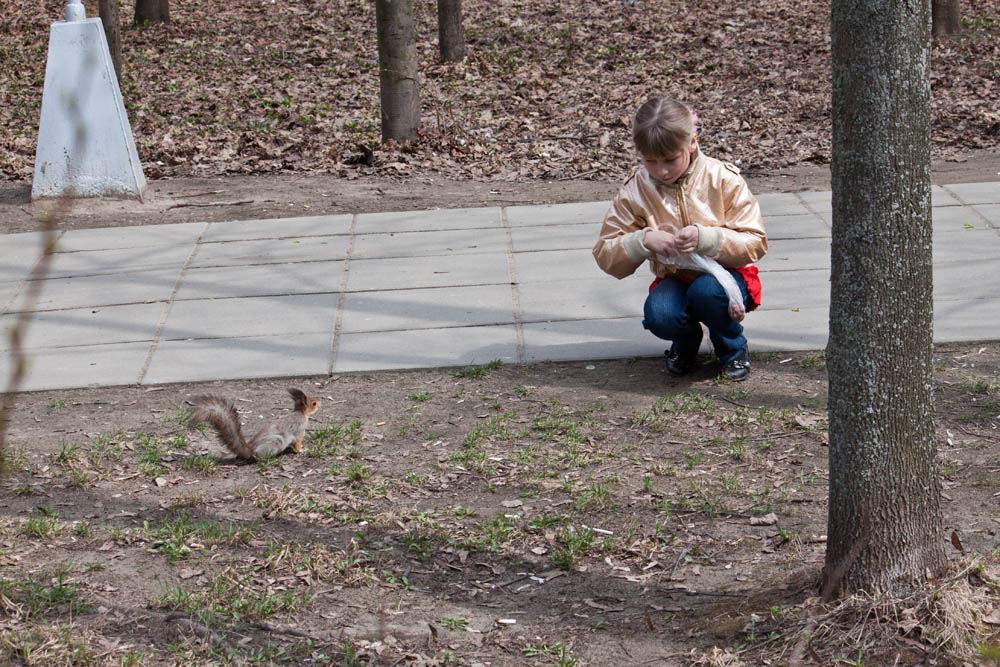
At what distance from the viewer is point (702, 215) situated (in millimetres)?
4930

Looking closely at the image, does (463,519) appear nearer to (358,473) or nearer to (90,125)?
(358,473)

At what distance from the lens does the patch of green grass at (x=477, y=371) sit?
17.9ft

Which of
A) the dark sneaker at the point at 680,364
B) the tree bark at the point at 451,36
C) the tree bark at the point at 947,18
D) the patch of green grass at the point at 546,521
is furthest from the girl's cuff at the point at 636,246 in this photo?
the tree bark at the point at 947,18

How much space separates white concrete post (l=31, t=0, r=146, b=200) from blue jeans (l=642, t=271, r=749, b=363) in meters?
5.30

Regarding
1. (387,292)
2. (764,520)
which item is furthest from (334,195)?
(764,520)

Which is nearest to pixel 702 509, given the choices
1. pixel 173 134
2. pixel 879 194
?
pixel 879 194

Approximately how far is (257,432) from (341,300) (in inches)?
81.3

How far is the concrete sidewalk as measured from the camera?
576 cm

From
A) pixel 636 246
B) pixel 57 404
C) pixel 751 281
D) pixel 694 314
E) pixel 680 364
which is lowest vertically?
pixel 57 404

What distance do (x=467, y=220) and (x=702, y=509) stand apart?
4.64 m

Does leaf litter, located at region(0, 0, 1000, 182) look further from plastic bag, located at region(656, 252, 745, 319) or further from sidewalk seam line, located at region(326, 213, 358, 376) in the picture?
plastic bag, located at region(656, 252, 745, 319)

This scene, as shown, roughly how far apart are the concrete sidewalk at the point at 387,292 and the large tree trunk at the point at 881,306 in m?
2.66

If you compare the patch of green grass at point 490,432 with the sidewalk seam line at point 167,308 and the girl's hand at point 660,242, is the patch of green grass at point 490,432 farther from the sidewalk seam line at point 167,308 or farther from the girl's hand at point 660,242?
the sidewalk seam line at point 167,308

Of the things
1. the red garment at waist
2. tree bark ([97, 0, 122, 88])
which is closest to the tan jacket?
the red garment at waist
